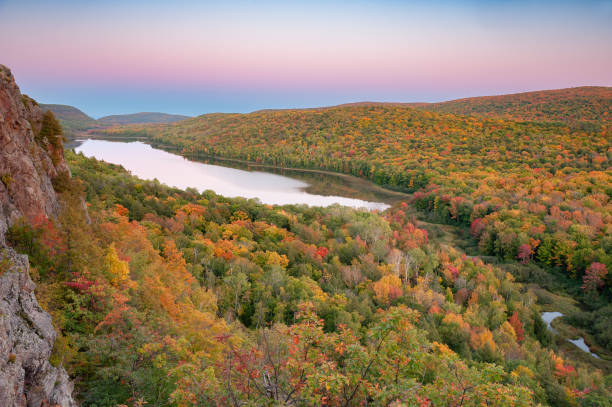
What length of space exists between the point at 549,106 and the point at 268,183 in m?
140

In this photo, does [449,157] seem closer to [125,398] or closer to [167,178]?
[167,178]

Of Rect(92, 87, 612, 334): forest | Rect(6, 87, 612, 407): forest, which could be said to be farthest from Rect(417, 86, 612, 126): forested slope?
Rect(6, 87, 612, 407): forest

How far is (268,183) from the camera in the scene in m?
83.8

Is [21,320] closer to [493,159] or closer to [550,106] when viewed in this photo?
[493,159]

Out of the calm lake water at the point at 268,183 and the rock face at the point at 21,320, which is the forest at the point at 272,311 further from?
the calm lake water at the point at 268,183

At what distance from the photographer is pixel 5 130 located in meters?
10.1

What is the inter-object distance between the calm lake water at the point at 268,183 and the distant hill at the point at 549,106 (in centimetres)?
10026

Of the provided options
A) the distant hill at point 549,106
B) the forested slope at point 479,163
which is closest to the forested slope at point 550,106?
the distant hill at point 549,106

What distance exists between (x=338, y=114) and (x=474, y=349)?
139 metres

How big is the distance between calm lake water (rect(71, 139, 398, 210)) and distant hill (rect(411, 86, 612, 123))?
329 ft

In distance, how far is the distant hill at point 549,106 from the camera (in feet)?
440

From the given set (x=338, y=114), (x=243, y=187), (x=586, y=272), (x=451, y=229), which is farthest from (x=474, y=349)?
(x=338, y=114)

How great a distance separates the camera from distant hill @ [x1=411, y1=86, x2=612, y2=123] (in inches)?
5285

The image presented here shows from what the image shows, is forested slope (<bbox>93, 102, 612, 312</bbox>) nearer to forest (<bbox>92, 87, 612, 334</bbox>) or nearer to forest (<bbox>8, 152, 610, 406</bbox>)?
forest (<bbox>92, 87, 612, 334</bbox>)
